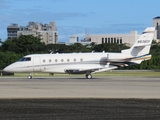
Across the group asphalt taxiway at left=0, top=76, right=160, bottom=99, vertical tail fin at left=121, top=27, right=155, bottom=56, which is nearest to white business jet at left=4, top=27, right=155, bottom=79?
vertical tail fin at left=121, top=27, right=155, bottom=56

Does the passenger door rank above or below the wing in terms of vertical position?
above

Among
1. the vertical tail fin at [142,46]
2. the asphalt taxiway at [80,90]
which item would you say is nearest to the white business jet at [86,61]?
the vertical tail fin at [142,46]

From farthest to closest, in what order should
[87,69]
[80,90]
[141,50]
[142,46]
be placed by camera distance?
1. [142,46]
2. [141,50]
3. [87,69]
4. [80,90]

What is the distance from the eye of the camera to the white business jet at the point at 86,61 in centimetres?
4853

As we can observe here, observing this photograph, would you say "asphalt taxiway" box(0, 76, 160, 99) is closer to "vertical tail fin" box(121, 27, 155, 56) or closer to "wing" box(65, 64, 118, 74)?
"wing" box(65, 64, 118, 74)

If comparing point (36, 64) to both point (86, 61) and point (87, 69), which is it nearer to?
point (86, 61)

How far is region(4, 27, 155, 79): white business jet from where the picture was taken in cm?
4853

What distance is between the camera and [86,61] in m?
48.8

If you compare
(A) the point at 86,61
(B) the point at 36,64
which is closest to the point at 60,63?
(B) the point at 36,64

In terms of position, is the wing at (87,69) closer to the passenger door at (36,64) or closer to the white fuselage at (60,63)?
the white fuselage at (60,63)
